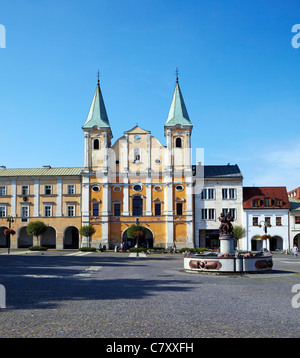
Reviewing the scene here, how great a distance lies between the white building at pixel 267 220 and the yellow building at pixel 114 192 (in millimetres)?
8929

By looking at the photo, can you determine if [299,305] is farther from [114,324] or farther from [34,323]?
[34,323]

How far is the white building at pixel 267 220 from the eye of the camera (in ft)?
193

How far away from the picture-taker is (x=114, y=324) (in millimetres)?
9688

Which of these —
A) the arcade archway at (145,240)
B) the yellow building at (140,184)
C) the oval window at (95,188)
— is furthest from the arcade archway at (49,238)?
the arcade archway at (145,240)

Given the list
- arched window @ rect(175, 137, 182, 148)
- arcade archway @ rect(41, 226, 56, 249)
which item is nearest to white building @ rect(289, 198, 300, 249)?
arched window @ rect(175, 137, 182, 148)

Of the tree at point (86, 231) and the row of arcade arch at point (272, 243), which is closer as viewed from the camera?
the tree at point (86, 231)

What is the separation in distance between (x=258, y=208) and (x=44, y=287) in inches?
1878

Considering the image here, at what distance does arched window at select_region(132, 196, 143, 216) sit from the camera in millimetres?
59531

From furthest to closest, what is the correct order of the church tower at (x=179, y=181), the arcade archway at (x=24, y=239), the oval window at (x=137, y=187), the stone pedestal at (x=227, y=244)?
the arcade archway at (x=24, y=239) → the oval window at (x=137, y=187) → the church tower at (x=179, y=181) → the stone pedestal at (x=227, y=244)

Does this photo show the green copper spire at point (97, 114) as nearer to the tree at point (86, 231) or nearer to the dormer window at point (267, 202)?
the tree at point (86, 231)

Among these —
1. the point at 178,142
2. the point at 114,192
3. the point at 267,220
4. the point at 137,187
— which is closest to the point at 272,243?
the point at 267,220

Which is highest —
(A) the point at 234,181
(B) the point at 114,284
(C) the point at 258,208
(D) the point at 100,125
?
(D) the point at 100,125

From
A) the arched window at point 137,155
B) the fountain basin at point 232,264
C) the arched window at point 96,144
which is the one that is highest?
the arched window at point 96,144
